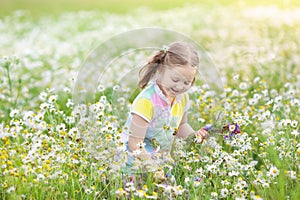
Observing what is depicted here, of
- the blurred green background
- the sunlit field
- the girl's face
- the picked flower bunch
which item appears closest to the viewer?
the sunlit field

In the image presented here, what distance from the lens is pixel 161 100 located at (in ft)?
11.1

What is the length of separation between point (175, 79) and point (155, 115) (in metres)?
0.26

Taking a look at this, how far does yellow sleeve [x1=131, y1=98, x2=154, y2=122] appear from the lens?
10.8ft

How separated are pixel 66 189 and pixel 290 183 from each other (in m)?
1.29

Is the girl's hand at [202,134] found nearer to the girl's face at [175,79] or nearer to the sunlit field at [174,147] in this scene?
the sunlit field at [174,147]

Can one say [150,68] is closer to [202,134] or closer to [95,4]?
[202,134]

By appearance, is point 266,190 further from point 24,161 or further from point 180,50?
point 24,161

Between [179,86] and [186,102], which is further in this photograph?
[186,102]

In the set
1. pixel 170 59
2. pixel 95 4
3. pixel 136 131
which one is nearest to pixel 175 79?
pixel 170 59

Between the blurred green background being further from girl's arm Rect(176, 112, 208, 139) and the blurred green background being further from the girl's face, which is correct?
the girl's face

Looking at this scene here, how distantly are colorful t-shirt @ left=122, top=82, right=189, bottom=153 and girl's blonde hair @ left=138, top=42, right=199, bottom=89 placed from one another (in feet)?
0.34

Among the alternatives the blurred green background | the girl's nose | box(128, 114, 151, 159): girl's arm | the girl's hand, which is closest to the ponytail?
the girl's nose

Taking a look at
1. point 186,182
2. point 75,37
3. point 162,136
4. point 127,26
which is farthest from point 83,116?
point 127,26

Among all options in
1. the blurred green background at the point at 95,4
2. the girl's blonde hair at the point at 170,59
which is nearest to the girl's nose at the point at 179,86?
the girl's blonde hair at the point at 170,59
